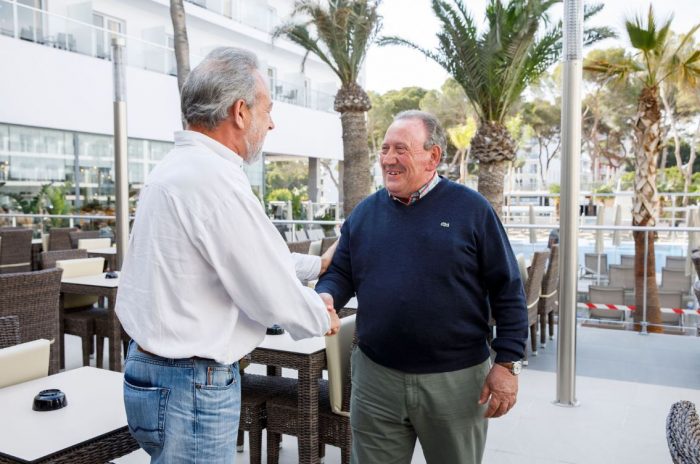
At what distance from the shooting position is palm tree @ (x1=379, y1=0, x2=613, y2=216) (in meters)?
9.78

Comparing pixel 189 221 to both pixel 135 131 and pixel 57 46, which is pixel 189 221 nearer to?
pixel 57 46

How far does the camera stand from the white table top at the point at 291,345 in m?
3.00

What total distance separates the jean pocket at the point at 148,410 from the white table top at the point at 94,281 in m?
3.26

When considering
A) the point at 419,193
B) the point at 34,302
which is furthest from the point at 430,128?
the point at 34,302

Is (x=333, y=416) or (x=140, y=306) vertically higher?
(x=140, y=306)

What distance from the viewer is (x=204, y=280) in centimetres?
164

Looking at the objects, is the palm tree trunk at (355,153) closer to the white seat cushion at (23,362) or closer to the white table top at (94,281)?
the white table top at (94,281)

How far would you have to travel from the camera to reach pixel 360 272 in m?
2.38

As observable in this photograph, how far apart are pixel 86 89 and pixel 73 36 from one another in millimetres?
1149

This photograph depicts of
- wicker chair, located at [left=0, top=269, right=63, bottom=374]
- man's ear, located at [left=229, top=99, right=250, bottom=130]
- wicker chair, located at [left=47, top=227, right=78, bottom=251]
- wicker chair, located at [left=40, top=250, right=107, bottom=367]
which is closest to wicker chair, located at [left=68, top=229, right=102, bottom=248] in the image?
wicker chair, located at [left=47, top=227, right=78, bottom=251]

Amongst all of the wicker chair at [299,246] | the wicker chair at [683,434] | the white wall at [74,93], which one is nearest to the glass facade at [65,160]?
the white wall at [74,93]

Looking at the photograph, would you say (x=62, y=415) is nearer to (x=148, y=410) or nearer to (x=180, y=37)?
(x=148, y=410)

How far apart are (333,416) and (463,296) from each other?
119cm

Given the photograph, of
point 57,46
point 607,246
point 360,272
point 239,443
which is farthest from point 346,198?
point 360,272
